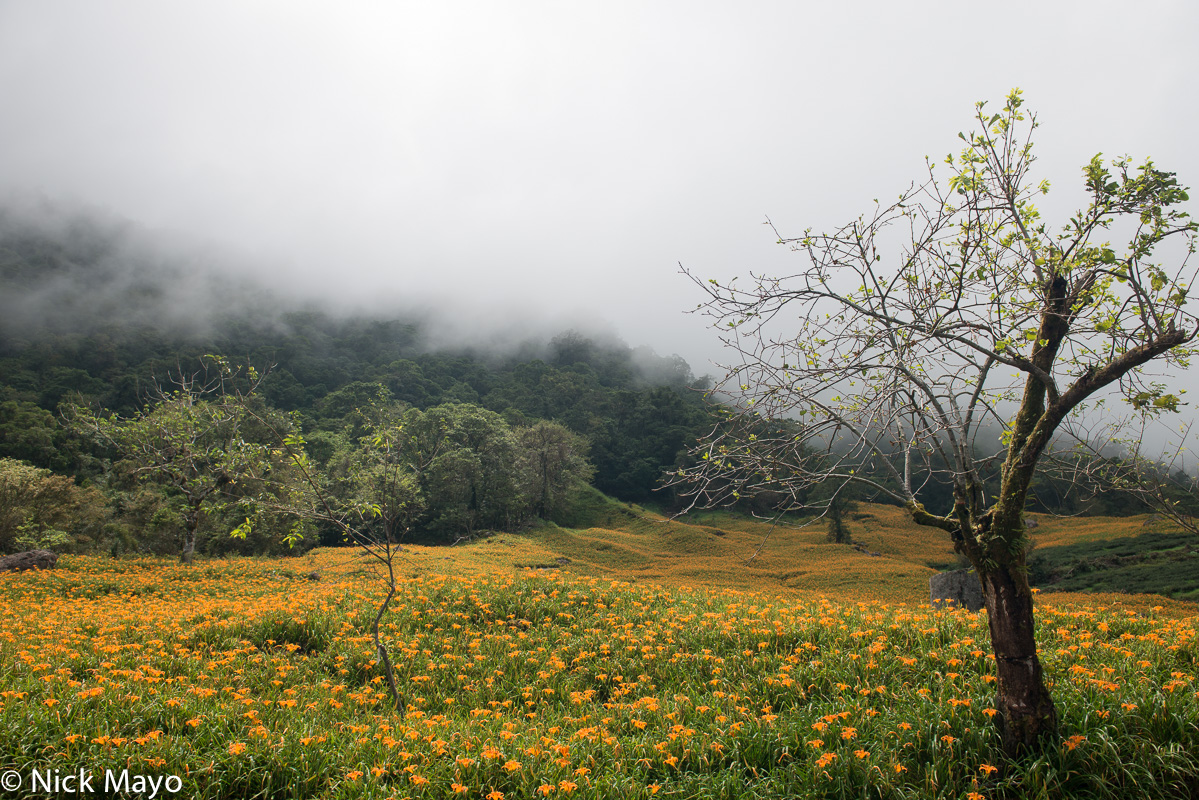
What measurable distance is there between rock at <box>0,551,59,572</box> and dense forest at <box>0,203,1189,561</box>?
10.4ft

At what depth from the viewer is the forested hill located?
174 feet

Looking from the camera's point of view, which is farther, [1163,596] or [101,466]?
[101,466]

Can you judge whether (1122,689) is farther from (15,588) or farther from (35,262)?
(35,262)

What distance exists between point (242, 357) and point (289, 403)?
1100 cm

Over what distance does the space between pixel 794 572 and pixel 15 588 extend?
25.2 m

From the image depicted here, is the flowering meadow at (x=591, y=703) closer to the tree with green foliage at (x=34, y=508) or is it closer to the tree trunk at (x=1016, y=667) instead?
the tree trunk at (x=1016, y=667)

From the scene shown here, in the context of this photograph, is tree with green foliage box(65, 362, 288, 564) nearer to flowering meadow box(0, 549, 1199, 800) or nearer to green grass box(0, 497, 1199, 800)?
green grass box(0, 497, 1199, 800)

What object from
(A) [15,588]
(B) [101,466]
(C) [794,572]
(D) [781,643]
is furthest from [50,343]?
(D) [781,643]

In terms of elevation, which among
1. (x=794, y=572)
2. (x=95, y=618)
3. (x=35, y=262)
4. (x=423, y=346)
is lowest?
(x=794, y=572)

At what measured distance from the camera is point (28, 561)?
51.2 ft

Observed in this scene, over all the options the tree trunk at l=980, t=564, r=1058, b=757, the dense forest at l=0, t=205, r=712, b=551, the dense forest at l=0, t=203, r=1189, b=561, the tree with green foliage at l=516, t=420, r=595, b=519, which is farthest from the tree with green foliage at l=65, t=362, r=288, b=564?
the tree with green foliage at l=516, t=420, r=595, b=519

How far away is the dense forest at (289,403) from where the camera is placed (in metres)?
21.9

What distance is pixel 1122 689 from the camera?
15.3 ft

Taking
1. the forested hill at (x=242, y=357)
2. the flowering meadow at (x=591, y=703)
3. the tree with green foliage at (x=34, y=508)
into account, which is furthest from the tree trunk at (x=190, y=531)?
the forested hill at (x=242, y=357)
